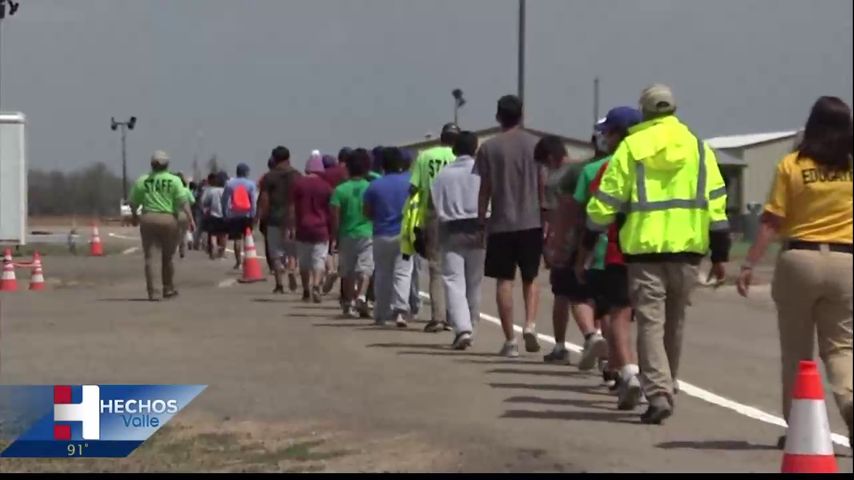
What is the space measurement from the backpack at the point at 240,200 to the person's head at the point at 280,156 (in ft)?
17.2

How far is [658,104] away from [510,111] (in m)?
3.75

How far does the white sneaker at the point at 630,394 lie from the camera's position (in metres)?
9.57

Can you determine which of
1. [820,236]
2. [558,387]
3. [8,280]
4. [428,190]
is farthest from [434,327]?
[8,280]

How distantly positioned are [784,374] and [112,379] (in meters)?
5.12

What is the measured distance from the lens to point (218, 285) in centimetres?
2361

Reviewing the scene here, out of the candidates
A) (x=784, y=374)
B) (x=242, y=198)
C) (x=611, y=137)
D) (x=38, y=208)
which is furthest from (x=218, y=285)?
(x=784, y=374)

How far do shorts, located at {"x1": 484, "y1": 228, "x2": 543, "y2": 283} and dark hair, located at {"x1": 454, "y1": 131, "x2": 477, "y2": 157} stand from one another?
51.4 inches

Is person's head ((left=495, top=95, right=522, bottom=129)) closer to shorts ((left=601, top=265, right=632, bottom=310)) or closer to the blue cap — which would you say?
the blue cap

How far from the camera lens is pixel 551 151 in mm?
12188

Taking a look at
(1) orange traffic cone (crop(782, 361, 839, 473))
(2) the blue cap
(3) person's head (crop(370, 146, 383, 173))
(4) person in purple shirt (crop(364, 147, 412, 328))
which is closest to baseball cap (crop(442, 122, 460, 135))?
(4) person in purple shirt (crop(364, 147, 412, 328))

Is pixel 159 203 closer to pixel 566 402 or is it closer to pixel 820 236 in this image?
pixel 566 402

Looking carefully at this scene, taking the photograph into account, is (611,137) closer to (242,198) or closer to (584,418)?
(584,418)

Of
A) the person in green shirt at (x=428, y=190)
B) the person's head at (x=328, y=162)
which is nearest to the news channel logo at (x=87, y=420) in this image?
the person in green shirt at (x=428, y=190)

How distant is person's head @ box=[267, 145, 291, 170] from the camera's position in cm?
1981
